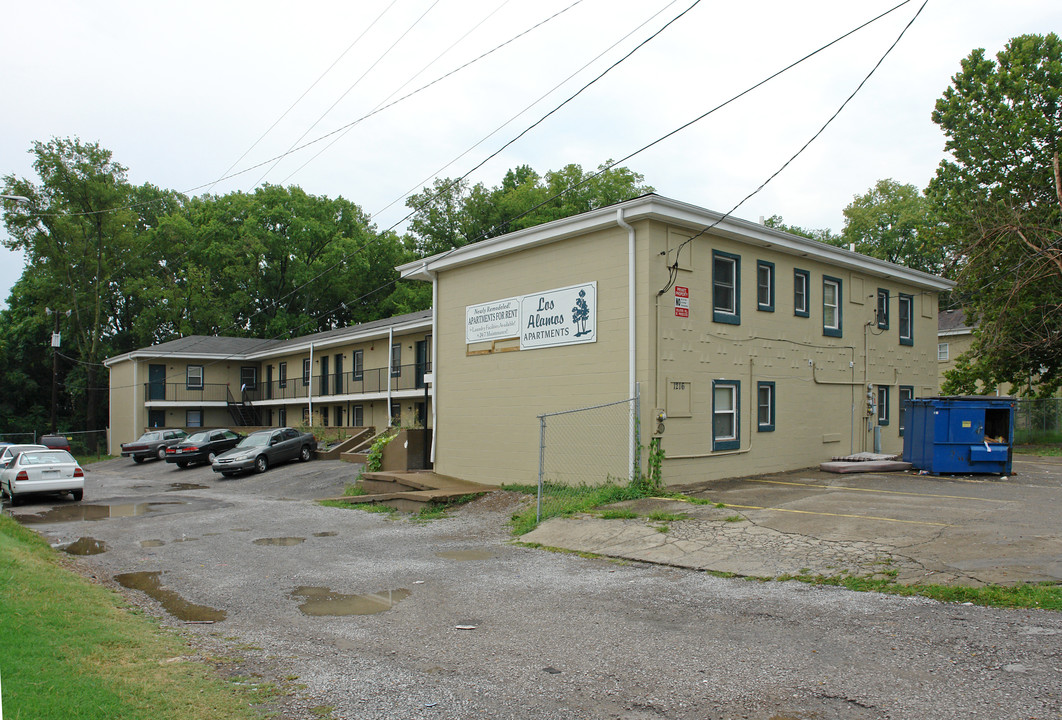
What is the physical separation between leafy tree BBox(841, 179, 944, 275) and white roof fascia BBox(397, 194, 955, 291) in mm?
32738

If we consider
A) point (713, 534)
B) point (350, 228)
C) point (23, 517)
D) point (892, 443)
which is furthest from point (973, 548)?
point (350, 228)

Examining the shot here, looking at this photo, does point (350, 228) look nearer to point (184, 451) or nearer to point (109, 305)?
point (109, 305)

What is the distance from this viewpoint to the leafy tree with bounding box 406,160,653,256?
45469 mm

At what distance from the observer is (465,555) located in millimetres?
11180

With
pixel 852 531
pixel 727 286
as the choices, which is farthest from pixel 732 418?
pixel 852 531

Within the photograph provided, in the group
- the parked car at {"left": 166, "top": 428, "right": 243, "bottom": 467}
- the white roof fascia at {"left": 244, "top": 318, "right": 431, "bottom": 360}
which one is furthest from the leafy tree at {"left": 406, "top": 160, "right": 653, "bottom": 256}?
the parked car at {"left": 166, "top": 428, "right": 243, "bottom": 467}

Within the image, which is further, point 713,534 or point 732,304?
point 732,304

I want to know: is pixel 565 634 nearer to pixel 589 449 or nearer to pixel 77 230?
pixel 589 449

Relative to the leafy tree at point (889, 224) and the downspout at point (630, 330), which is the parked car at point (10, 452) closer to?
the downspout at point (630, 330)

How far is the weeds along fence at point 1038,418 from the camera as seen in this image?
92.4 feet

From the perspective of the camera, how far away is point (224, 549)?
39.9 feet

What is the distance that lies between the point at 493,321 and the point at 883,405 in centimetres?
1164

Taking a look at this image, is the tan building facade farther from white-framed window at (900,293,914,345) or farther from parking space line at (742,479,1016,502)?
parking space line at (742,479,1016,502)

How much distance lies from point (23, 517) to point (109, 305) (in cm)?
4859
